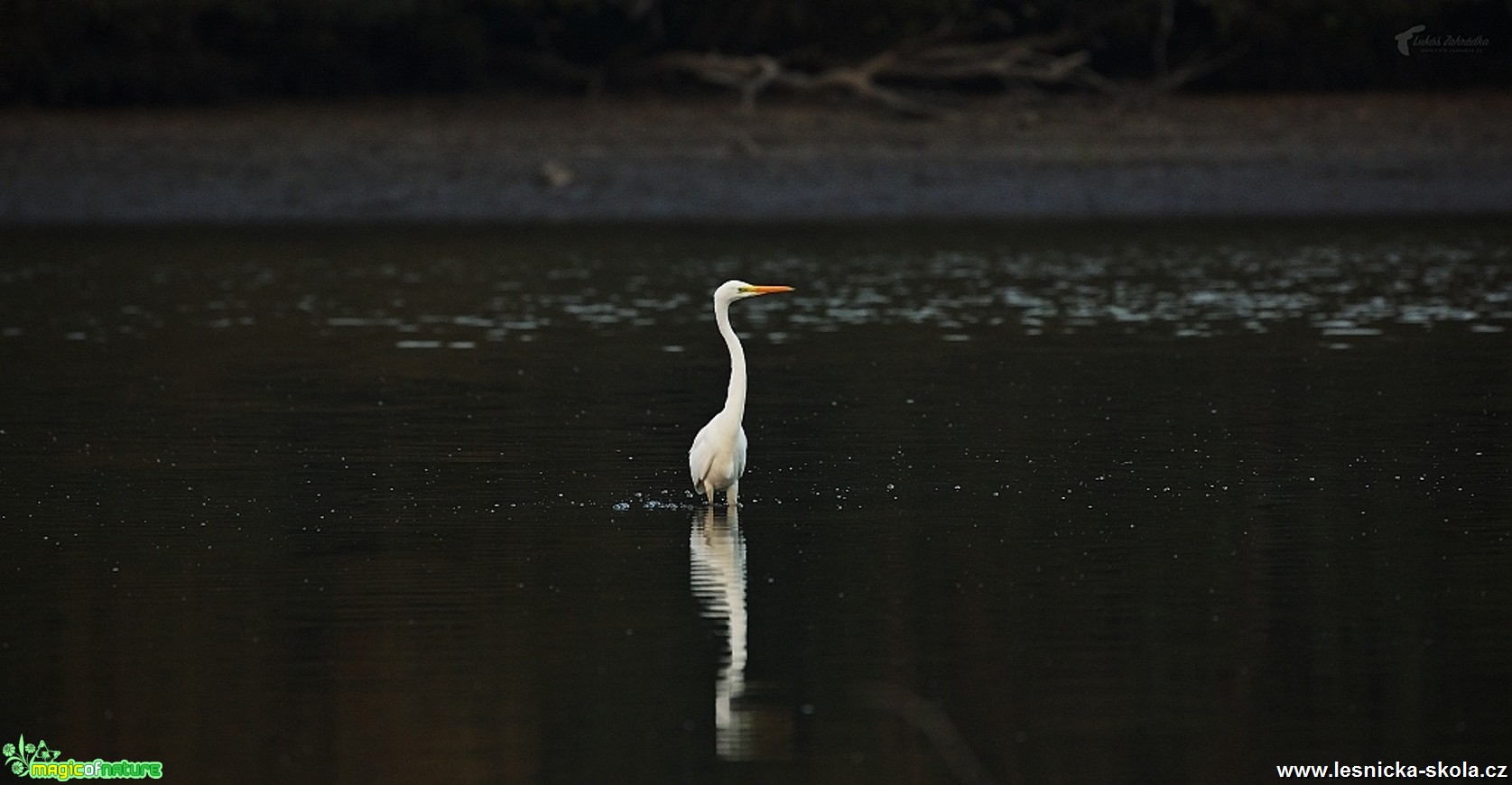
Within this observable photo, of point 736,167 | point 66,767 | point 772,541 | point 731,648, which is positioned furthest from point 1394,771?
point 736,167

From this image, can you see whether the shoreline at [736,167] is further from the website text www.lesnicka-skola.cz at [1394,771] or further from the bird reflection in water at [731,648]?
the website text www.lesnicka-skola.cz at [1394,771]

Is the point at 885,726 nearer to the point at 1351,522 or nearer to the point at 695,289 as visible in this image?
the point at 1351,522

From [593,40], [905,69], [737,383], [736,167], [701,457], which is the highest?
[593,40]

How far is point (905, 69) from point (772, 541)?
24.0 metres

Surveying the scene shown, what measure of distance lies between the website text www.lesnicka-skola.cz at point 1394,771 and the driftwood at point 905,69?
25772 millimetres

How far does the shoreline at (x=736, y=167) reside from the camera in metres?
29.5

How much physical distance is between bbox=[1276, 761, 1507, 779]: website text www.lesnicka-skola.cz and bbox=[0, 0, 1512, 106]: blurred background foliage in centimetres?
2723

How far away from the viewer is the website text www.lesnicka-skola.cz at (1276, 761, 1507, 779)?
6863mm

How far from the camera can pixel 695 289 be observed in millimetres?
22781

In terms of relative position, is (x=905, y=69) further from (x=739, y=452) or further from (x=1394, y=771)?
(x=1394, y=771)

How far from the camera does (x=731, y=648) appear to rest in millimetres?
8438

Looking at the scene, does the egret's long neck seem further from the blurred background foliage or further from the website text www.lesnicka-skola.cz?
the blurred background foliage

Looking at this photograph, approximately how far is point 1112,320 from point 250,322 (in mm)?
6843

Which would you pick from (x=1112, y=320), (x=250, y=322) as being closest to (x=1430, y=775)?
(x=1112, y=320)
